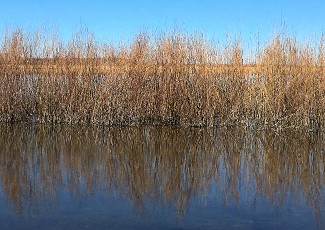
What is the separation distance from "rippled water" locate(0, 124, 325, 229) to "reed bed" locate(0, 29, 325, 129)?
3.58 ft

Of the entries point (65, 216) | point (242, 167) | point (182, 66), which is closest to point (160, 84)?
point (182, 66)

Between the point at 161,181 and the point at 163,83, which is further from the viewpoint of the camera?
the point at 163,83

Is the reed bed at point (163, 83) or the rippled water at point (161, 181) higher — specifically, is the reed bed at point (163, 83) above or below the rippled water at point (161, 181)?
above

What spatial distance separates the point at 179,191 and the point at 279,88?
4729mm

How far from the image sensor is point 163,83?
859 centimetres

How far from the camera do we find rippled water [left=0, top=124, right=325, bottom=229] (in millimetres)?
3527

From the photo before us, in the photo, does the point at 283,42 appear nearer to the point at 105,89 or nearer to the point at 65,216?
the point at 105,89

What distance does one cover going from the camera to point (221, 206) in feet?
12.8

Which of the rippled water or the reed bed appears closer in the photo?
the rippled water

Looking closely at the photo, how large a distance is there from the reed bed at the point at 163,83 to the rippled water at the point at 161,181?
1.09 m

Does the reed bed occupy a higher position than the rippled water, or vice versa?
the reed bed

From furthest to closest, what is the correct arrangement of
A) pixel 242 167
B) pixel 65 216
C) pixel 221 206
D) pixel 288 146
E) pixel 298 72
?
pixel 298 72
pixel 288 146
pixel 242 167
pixel 221 206
pixel 65 216

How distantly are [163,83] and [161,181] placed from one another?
4.14 m

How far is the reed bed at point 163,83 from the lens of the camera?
840 centimetres
